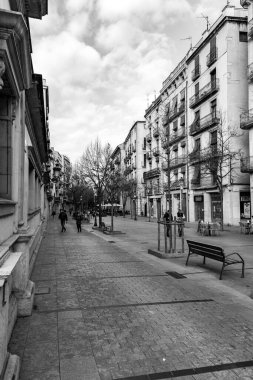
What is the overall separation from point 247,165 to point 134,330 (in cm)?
2186

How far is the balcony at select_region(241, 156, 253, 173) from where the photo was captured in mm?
23145

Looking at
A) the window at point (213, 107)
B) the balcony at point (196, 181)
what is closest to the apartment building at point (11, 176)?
the window at point (213, 107)

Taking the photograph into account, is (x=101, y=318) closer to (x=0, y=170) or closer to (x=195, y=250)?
(x=0, y=170)

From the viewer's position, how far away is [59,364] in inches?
141

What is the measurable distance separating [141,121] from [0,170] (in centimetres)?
5585

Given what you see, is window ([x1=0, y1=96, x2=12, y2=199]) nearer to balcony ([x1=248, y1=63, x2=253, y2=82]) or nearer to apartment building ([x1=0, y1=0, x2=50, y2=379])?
apartment building ([x1=0, y1=0, x2=50, y2=379])

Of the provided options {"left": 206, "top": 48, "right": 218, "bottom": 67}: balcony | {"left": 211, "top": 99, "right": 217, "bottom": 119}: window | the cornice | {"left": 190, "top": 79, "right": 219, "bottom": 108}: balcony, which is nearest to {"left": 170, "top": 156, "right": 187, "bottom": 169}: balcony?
{"left": 190, "top": 79, "right": 219, "bottom": 108}: balcony

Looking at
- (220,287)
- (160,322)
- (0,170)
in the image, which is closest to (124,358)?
(160,322)

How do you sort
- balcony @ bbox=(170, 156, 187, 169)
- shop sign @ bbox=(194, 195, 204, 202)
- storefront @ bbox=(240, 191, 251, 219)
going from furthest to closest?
1. balcony @ bbox=(170, 156, 187, 169)
2. shop sign @ bbox=(194, 195, 204, 202)
3. storefront @ bbox=(240, 191, 251, 219)

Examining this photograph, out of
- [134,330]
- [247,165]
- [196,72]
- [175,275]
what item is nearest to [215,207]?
[247,165]

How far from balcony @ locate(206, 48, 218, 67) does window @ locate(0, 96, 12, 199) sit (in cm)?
2802

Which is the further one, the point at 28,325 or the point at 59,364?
the point at 28,325

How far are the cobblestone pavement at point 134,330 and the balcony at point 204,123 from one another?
2300cm

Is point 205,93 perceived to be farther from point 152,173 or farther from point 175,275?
point 175,275
